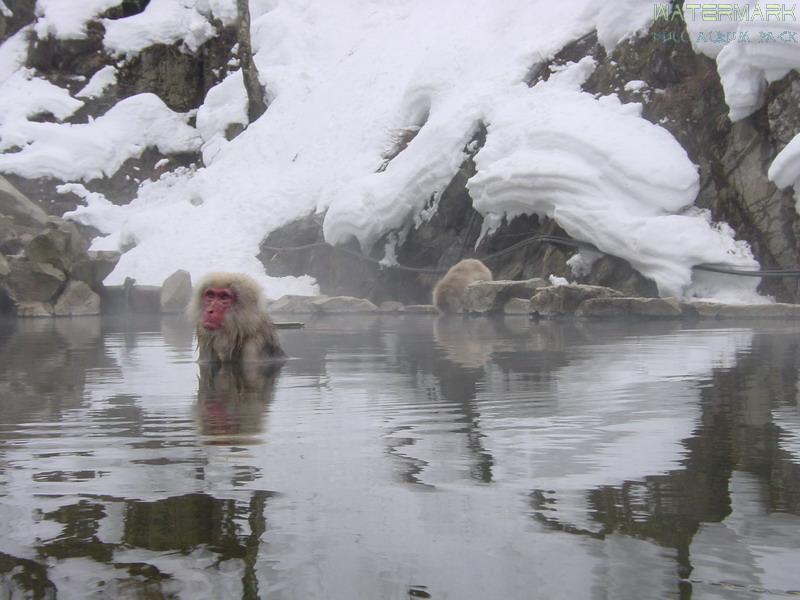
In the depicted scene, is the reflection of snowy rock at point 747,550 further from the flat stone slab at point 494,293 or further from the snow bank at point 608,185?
the flat stone slab at point 494,293

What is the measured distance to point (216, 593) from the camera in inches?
74.0

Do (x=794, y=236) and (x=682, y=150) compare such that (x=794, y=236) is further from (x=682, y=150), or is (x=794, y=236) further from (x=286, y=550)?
(x=286, y=550)

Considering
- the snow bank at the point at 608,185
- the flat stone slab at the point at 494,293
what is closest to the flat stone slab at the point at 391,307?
the flat stone slab at the point at 494,293

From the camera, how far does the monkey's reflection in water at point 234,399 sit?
12.0ft

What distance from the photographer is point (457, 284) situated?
44.3 ft

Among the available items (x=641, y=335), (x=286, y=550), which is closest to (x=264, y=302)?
(x=641, y=335)

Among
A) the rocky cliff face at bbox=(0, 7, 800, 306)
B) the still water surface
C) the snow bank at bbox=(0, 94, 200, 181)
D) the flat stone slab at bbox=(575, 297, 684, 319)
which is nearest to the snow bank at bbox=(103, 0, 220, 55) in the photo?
the snow bank at bbox=(0, 94, 200, 181)

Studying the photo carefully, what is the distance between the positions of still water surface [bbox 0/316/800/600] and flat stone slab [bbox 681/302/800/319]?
5.50 meters

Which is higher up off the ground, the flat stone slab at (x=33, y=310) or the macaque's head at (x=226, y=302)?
the flat stone slab at (x=33, y=310)

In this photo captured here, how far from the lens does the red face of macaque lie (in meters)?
6.18

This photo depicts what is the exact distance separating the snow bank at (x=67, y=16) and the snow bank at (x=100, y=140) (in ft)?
8.35

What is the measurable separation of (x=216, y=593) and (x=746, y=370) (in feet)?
13.7

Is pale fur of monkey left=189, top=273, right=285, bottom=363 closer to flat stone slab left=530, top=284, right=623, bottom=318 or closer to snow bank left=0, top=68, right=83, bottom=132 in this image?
flat stone slab left=530, top=284, right=623, bottom=318

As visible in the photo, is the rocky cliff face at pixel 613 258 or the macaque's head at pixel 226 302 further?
the rocky cliff face at pixel 613 258
